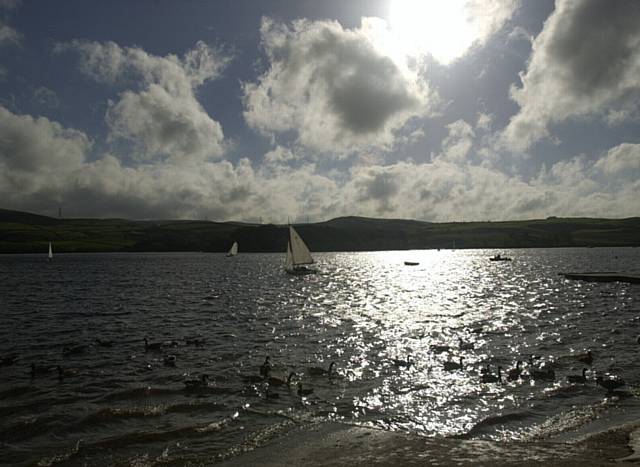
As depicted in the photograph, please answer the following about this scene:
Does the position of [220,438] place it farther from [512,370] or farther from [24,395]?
[512,370]

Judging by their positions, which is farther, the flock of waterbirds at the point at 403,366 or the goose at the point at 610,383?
the flock of waterbirds at the point at 403,366

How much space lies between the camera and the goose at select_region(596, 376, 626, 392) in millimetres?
21562

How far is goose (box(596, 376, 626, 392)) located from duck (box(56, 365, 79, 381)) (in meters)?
27.1

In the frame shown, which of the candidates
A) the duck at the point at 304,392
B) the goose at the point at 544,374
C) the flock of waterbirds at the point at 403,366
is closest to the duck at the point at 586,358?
the flock of waterbirds at the point at 403,366

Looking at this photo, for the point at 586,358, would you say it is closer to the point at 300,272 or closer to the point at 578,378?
the point at 578,378

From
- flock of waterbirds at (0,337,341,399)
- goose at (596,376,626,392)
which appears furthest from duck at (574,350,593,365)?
flock of waterbirds at (0,337,341,399)

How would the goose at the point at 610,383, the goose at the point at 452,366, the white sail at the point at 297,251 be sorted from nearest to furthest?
the goose at the point at 610,383 → the goose at the point at 452,366 → the white sail at the point at 297,251

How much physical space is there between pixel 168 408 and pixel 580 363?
23099mm

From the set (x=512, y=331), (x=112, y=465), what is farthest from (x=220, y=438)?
(x=512, y=331)

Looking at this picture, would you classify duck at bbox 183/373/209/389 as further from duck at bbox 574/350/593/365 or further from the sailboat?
the sailboat

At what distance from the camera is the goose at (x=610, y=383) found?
21.6 meters

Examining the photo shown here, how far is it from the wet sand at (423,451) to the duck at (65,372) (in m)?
14.1

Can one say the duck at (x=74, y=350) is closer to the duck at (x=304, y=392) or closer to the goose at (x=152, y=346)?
the goose at (x=152, y=346)

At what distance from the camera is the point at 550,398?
68.2 feet
